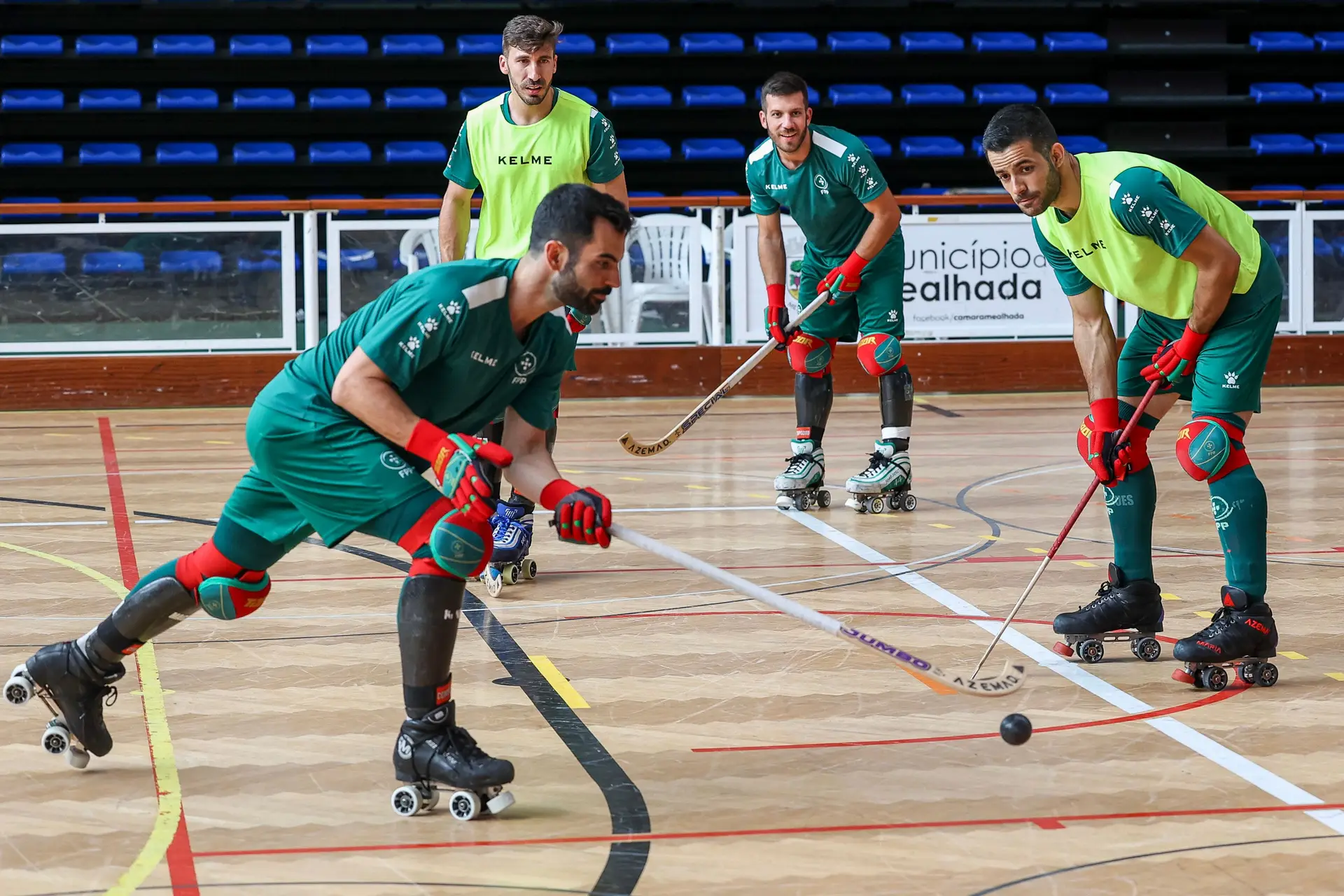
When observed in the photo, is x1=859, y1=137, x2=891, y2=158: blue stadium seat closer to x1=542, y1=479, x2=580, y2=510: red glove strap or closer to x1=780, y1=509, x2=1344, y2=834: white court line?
x1=780, y1=509, x2=1344, y2=834: white court line

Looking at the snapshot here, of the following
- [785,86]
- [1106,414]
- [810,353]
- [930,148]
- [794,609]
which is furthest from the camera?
[930,148]

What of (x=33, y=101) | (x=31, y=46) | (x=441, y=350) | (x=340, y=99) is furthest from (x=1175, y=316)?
(x=31, y=46)

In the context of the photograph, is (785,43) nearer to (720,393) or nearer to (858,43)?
(858,43)

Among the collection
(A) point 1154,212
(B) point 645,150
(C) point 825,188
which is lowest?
(A) point 1154,212

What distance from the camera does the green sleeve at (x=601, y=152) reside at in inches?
226

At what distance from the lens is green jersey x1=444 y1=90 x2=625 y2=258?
5.70 meters

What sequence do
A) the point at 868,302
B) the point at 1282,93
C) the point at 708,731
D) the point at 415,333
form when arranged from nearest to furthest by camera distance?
the point at 415,333
the point at 708,731
the point at 868,302
the point at 1282,93

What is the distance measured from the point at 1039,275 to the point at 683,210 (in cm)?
266

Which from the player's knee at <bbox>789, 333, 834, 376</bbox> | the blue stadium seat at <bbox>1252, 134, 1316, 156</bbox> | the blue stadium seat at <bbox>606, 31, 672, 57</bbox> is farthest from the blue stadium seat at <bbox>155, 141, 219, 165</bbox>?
the blue stadium seat at <bbox>1252, 134, 1316, 156</bbox>

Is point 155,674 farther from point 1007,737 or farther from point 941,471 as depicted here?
point 941,471

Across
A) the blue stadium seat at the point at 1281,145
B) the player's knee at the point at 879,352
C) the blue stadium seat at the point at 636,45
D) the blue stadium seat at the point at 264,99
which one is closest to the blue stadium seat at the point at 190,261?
the blue stadium seat at the point at 264,99

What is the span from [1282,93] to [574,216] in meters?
15.0

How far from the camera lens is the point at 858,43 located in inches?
632

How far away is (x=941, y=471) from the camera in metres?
8.16
